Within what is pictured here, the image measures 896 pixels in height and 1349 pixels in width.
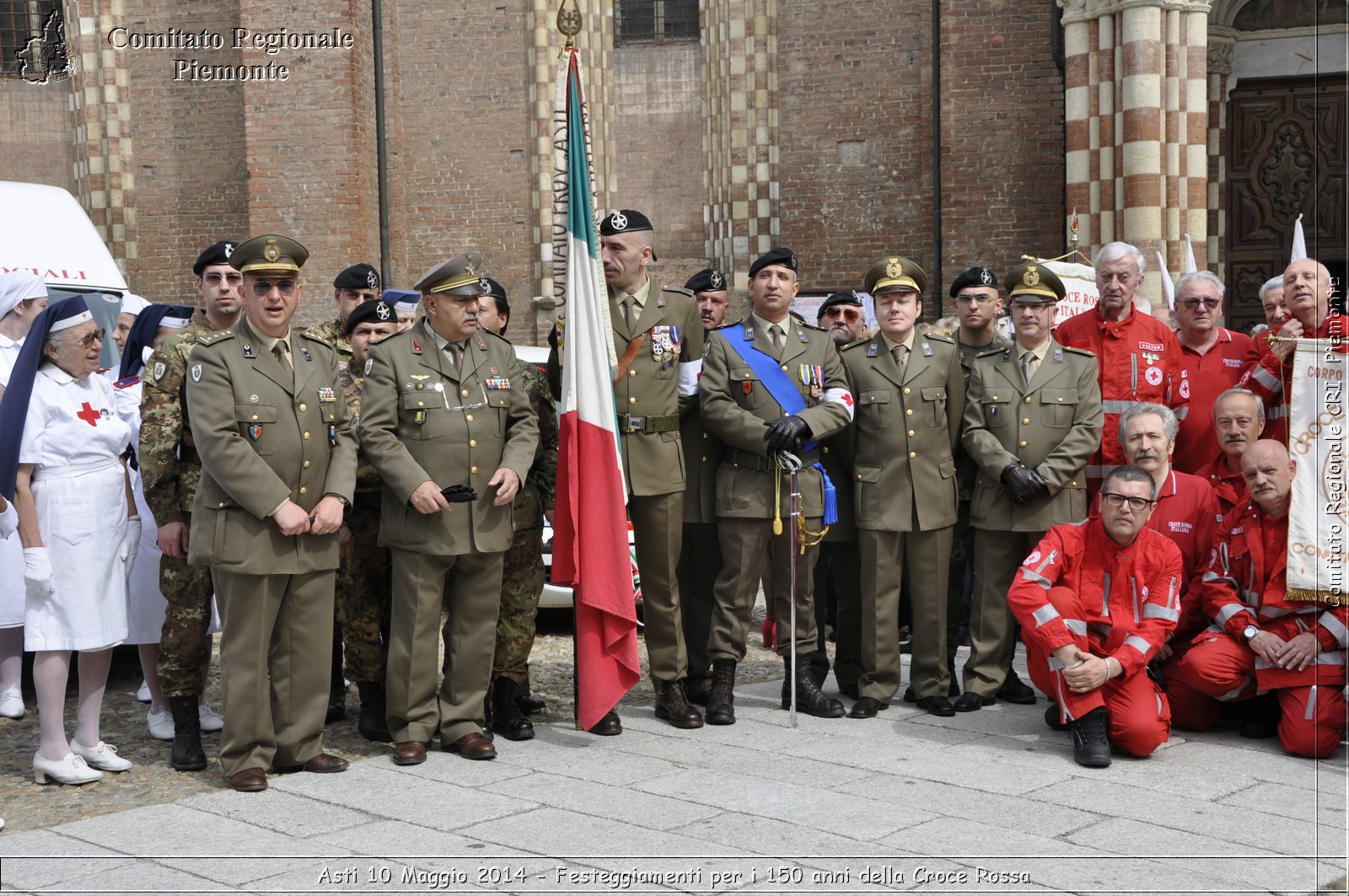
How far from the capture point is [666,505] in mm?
6129

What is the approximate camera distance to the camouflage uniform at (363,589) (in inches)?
240

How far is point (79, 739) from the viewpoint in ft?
18.2

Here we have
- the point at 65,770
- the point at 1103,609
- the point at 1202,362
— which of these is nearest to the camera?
the point at 65,770

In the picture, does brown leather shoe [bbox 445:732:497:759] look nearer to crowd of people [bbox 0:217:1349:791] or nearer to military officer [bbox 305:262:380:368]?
crowd of people [bbox 0:217:1349:791]

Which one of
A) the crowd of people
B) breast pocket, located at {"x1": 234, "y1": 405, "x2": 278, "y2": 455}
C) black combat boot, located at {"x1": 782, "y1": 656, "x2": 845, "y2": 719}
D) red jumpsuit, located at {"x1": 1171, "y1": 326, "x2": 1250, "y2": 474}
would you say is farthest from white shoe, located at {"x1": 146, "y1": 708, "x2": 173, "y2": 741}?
red jumpsuit, located at {"x1": 1171, "y1": 326, "x2": 1250, "y2": 474}

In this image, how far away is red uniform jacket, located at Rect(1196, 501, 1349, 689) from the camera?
5.58 m

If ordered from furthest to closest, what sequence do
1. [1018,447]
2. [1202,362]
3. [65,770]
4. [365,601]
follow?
[1202,362] < [1018,447] < [365,601] < [65,770]

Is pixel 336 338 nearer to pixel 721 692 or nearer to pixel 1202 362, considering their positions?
pixel 721 692

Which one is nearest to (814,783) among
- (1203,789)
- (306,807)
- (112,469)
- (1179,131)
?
(1203,789)

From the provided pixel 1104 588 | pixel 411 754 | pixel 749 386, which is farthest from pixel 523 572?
pixel 1104 588

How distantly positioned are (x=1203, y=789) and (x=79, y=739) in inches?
169

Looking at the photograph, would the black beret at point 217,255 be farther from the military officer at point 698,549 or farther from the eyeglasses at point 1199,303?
the eyeglasses at point 1199,303

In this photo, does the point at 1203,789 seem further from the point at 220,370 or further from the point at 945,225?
the point at 945,225

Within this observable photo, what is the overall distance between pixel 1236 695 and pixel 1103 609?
68 cm
